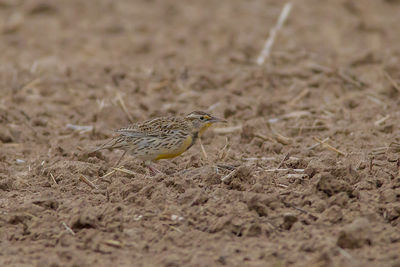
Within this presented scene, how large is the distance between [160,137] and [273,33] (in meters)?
7.73

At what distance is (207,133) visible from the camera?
1080 cm

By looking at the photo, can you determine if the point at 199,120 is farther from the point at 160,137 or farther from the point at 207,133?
the point at 207,133

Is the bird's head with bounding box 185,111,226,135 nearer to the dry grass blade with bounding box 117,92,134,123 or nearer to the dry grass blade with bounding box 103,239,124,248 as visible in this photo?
the dry grass blade with bounding box 117,92,134,123

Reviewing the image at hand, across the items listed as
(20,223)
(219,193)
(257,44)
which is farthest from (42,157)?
(257,44)

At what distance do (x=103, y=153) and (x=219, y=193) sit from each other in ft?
9.82

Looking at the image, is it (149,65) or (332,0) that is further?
(332,0)

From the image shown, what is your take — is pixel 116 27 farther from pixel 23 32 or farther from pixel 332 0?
pixel 332 0

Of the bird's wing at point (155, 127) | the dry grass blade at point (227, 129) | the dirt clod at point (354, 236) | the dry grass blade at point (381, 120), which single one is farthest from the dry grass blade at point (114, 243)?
the dry grass blade at point (381, 120)

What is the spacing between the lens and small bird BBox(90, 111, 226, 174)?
8852 mm

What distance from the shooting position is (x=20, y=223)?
7.14 metres

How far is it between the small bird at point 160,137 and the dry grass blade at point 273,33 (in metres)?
5.13

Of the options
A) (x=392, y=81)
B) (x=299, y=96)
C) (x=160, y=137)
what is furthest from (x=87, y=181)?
(x=392, y=81)

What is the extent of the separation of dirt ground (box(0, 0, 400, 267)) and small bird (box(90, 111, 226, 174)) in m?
0.24

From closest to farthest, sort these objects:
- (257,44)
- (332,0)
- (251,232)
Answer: (251,232), (257,44), (332,0)
